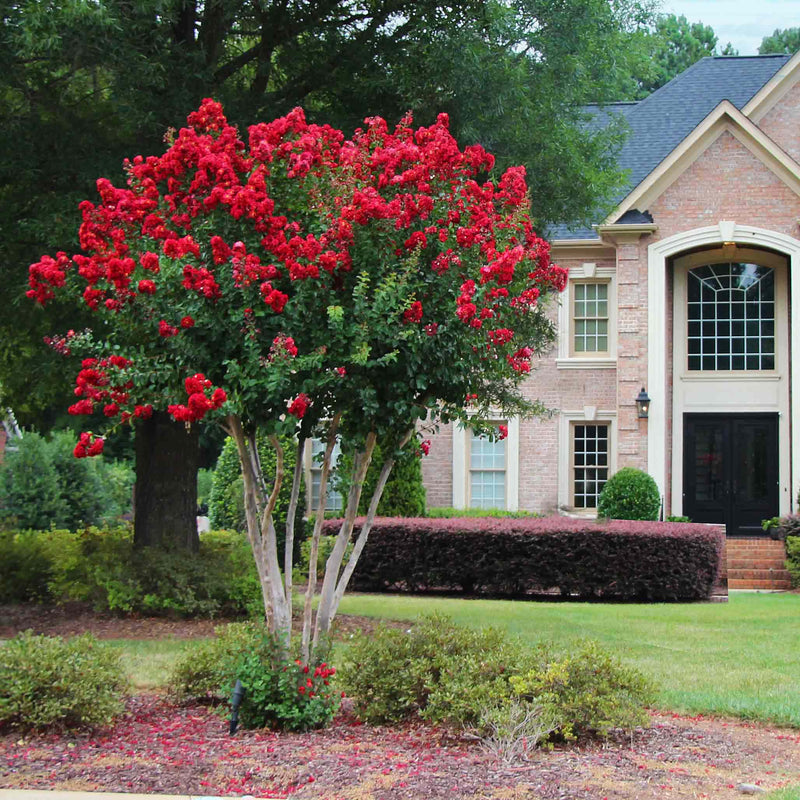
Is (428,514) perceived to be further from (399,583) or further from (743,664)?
(743,664)

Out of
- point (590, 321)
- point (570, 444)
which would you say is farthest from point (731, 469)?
point (590, 321)

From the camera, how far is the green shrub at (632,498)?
19.6m

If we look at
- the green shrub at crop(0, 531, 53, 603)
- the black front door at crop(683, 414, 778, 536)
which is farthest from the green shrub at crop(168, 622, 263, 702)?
the black front door at crop(683, 414, 778, 536)

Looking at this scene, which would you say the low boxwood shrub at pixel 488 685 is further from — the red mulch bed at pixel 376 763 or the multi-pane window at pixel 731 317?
the multi-pane window at pixel 731 317

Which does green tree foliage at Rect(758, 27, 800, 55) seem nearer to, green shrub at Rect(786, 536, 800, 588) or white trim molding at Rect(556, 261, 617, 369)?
white trim molding at Rect(556, 261, 617, 369)

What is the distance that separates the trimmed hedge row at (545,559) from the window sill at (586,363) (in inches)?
217

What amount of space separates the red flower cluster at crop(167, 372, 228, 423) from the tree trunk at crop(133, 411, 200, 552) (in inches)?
248

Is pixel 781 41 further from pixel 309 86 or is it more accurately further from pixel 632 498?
pixel 309 86

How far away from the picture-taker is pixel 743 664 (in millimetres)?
9609

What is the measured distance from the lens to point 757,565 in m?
19.1

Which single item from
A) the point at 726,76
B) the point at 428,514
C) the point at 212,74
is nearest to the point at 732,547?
the point at 428,514

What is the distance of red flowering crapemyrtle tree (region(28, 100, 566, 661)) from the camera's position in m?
6.28

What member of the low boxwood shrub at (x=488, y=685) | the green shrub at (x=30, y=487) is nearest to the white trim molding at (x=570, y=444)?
the green shrub at (x=30, y=487)

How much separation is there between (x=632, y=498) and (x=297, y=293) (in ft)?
46.7
